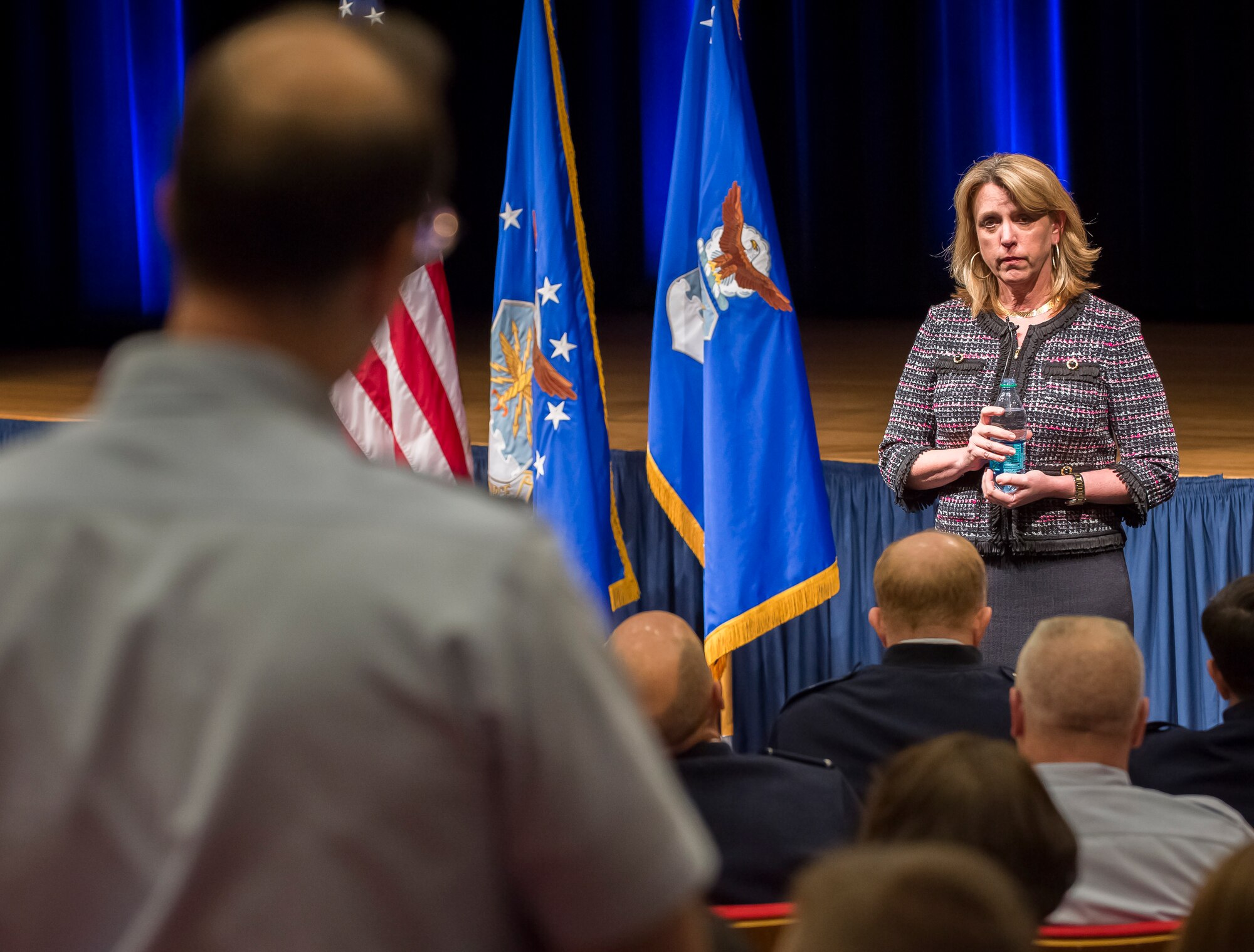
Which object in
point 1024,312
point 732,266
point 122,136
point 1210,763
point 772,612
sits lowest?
point 772,612

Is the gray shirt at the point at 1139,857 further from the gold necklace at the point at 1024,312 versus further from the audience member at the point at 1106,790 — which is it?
the gold necklace at the point at 1024,312

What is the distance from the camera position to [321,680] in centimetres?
62

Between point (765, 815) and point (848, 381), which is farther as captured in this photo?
point (848, 381)

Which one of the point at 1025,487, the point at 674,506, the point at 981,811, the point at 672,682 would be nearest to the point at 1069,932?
the point at 981,811

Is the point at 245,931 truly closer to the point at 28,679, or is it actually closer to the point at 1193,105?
the point at 28,679

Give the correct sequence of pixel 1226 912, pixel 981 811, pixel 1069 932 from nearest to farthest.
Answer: pixel 1226 912, pixel 981 811, pixel 1069 932

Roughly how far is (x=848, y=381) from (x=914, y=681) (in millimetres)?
4204

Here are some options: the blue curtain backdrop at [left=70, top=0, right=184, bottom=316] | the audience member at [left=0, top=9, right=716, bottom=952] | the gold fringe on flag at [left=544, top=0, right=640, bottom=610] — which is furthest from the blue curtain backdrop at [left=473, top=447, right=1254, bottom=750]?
the blue curtain backdrop at [left=70, top=0, right=184, bottom=316]

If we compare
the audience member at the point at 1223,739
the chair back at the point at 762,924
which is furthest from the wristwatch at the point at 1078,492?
the chair back at the point at 762,924

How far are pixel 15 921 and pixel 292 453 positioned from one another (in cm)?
26

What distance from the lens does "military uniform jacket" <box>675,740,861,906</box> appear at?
5.71ft

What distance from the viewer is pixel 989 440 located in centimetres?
273

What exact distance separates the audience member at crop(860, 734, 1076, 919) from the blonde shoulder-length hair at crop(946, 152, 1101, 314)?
1729 millimetres

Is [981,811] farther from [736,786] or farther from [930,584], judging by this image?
[930,584]
